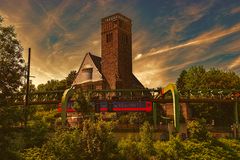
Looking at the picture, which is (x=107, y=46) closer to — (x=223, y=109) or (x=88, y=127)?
(x=223, y=109)

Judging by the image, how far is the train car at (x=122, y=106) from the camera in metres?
35.7

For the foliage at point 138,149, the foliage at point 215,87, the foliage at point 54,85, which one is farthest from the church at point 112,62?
the foliage at point 138,149

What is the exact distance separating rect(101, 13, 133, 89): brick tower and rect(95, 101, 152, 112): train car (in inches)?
784

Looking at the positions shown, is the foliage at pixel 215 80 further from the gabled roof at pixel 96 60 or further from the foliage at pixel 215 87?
the gabled roof at pixel 96 60

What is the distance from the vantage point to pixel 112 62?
2302 inches

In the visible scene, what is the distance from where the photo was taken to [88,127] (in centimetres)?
2461

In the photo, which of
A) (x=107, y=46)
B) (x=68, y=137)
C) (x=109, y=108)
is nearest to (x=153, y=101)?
(x=109, y=108)

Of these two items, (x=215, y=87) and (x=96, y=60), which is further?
(x=96, y=60)

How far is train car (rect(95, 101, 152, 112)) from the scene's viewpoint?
35.7 metres

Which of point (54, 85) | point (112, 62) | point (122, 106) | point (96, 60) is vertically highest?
point (96, 60)

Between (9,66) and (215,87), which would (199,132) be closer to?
(9,66)

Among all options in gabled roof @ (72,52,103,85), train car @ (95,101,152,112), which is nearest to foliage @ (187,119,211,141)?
train car @ (95,101,152,112)

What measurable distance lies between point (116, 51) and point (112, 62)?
2.41 m

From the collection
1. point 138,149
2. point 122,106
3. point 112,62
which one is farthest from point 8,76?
point 112,62
